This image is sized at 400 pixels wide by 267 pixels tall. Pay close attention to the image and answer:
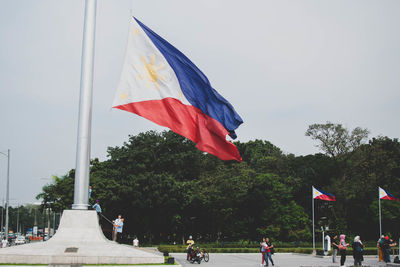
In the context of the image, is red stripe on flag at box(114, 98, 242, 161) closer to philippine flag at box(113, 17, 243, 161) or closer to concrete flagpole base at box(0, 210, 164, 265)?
philippine flag at box(113, 17, 243, 161)

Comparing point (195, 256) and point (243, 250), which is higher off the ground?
point (195, 256)

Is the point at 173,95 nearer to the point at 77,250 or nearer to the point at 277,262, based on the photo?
the point at 77,250

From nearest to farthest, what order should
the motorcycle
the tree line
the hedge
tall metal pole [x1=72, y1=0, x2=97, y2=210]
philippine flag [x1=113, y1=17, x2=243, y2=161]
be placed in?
philippine flag [x1=113, y1=17, x2=243, y2=161] → tall metal pole [x1=72, y1=0, x2=97, y2=210] → the motorcycle → the hedge → the tree line

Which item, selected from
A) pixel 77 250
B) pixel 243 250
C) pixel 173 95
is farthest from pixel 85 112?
pixel 243 250

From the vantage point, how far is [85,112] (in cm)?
1745

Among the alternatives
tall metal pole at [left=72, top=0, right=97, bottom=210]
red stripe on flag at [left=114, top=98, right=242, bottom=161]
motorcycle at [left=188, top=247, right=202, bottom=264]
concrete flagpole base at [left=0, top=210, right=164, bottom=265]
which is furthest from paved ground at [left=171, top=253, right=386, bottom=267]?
red stripe on flag at [left=114, top=98, right=242, bottom=161]

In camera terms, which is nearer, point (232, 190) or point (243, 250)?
point (243, 250)

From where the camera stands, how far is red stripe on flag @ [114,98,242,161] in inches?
588

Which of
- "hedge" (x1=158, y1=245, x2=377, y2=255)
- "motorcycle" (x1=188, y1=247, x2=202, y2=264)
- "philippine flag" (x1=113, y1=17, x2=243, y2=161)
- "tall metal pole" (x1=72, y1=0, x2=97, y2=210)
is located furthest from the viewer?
"hedge" (x1=158, y1=245, x2=377, y2=255)

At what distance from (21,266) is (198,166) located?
4396cm

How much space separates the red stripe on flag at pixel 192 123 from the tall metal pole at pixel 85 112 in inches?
148

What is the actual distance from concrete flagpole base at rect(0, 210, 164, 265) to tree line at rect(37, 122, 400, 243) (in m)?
32.7

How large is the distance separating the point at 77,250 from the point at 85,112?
5.36 metres

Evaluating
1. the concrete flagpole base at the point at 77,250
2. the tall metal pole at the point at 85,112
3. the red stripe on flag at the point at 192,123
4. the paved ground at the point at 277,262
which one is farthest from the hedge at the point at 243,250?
the red stripe on flag at the point at 192,123
